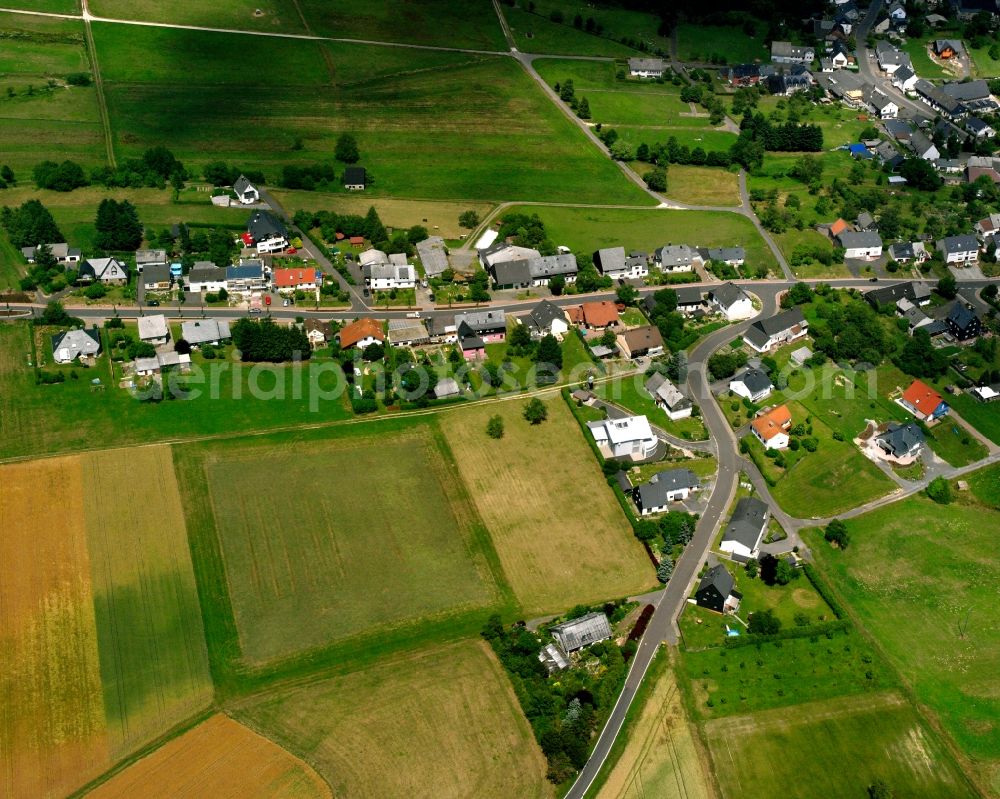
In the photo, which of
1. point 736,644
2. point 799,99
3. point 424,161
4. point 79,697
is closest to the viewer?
point 79,697

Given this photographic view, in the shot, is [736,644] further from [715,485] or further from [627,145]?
[627,145]

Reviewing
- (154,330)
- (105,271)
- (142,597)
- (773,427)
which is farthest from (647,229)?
(142,597)

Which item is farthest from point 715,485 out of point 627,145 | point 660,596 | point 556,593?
point 627,145

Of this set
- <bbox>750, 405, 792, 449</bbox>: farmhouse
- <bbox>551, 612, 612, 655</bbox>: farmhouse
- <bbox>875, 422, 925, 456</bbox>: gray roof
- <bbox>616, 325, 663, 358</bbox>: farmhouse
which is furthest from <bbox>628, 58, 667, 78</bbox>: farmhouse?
<bbox>551, 612, 612, 655</bbox>: farmhouse

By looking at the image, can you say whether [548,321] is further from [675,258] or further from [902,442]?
[902,442]

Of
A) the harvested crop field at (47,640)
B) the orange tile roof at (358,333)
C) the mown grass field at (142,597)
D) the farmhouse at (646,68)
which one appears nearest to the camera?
the harvested crop field at (47,640)

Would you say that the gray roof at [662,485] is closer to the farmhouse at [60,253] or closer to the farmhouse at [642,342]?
the farmhouse at [642,342]

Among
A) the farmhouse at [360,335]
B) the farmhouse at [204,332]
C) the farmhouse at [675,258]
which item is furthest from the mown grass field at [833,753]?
the farmhouse at [204,332]
